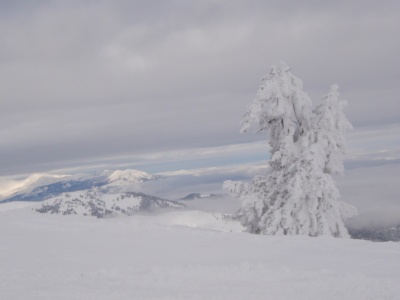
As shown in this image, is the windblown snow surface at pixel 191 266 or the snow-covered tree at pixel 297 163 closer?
the windblown snow surface at pixel 191 266

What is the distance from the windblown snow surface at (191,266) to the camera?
800 cm

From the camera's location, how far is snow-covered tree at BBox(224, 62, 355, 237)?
18469 mm

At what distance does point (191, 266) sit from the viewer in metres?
9.91

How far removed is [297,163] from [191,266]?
10.2 metres

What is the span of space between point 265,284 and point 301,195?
1031 cm

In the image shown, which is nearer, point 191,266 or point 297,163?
point 191,266

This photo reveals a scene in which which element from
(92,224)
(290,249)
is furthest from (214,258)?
(92,224)

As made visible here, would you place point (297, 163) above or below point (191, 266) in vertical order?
above

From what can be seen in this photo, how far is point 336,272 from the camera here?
29.3 feet

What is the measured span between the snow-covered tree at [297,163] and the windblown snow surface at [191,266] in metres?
5.55

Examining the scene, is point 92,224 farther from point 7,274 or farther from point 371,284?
point 371,284

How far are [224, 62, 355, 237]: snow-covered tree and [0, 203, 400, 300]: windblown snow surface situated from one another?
555 cm

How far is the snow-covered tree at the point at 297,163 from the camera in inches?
727

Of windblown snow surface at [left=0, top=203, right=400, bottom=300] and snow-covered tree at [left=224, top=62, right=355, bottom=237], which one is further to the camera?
snow-covered tree at [left=224, top=62, right=355, bottom=237]
